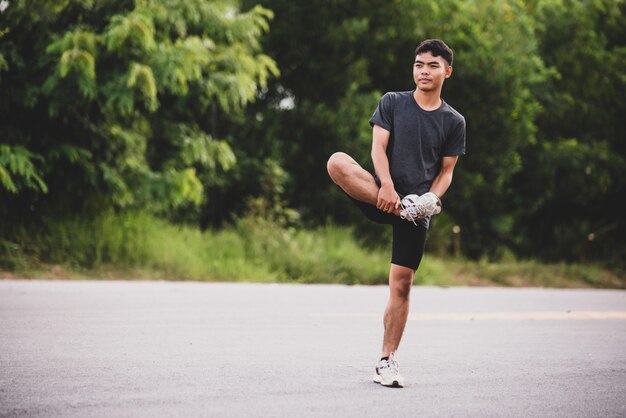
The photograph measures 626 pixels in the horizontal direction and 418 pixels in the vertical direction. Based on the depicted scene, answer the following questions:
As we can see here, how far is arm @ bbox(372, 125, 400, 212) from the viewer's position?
5.12 m

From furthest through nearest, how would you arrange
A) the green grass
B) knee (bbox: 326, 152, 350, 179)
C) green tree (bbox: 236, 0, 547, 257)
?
green tree (bbox: 236, 0, 547, 257) < the green grass < knee (bbox: 326, 152, 350, 179)

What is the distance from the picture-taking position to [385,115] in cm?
534

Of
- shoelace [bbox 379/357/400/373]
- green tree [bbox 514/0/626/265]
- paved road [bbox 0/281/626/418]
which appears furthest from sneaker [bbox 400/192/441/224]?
green tree [bbox 514/0/626/265]

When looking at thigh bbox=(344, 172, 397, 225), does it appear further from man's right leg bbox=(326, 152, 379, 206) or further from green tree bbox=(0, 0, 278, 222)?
green tree bbox=(0, 0, 278, 222)

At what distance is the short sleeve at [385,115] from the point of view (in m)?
5.32

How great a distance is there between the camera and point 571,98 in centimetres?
2317

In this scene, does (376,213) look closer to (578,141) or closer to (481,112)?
(481,112)

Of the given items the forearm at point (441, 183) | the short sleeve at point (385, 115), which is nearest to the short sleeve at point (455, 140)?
the forearm at point (441, 183)

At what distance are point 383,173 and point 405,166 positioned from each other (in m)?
0.18

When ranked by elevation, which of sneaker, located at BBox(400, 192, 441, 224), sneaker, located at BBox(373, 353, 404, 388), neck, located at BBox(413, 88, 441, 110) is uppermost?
neck, located at BBox(413, 88, 441, 110)

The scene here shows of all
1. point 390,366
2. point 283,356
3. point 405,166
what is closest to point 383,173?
point 405,166

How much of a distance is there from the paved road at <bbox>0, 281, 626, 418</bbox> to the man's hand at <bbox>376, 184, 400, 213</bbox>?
115cm

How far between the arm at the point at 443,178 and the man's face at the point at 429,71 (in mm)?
482

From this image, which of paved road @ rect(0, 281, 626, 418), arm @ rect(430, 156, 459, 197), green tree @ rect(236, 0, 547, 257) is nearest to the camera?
paved road @ rect(0, 281, 626, 418)
